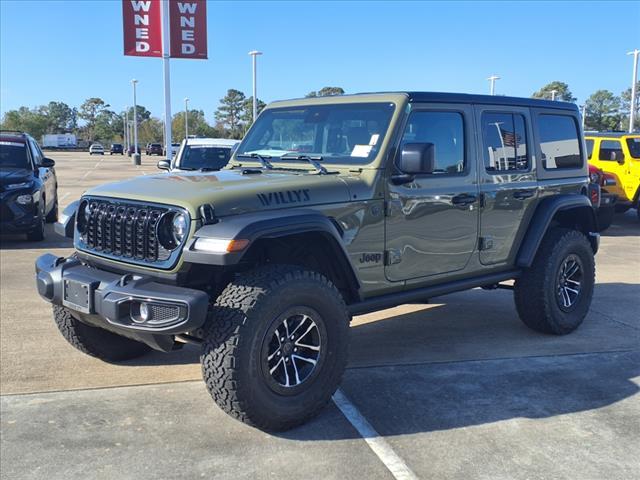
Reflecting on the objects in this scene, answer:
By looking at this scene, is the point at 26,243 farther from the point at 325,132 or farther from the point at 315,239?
the point at 315,239

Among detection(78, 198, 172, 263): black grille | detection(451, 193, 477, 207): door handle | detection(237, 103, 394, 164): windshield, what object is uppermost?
detection(237, 103, 394, 164): windshield

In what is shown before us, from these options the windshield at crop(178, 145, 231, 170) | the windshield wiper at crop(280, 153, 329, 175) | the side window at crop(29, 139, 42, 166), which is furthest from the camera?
the windshield at crop(178, 145, 231, 170)

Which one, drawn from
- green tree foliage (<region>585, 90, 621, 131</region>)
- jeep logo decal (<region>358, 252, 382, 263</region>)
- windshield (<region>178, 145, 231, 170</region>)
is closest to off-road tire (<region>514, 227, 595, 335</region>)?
jeep logo decal (<region>358, 252, 382, 263</region>)

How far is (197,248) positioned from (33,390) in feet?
5.82

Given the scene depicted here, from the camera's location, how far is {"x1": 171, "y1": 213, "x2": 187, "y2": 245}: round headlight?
3486 millimetres

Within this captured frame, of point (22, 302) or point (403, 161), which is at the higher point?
point (403, 161)

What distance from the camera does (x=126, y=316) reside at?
11.1ft

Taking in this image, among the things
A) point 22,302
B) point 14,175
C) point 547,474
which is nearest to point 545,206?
point 547,474

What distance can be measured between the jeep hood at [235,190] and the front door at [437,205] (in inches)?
20.8

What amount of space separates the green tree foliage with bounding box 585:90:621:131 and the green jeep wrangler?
51.9m

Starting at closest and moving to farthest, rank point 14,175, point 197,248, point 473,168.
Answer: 1. point 197,248
2. point 473,168
3. point 14,175

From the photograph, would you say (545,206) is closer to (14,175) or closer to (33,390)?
(33,390)

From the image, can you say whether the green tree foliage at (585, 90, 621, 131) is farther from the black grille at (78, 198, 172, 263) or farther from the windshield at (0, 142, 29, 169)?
the black grille at (78, 198, 172, 263)

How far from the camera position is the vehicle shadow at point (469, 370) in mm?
3873
